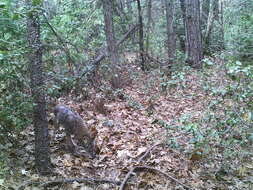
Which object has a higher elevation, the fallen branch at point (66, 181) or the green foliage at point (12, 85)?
the green foliage at point (12, 85)

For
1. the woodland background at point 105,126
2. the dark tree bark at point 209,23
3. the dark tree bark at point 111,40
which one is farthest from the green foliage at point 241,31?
the dark tree bark at point 111,40

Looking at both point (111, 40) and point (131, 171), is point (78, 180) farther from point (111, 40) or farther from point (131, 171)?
point (111, 40)

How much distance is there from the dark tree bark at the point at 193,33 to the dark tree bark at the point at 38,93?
6912 mm

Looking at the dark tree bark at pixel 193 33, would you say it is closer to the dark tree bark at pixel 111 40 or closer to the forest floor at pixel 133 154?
the dark tree bark at pixel 111 40

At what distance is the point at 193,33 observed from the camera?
10398 mm

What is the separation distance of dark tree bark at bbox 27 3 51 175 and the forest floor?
25 cm

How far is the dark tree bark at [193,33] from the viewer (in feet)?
33.6

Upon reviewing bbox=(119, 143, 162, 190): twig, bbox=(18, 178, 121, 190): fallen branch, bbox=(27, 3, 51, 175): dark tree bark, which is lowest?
bbox=(119, 143, 162, 190): twig

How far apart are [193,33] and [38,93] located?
24.4 feet

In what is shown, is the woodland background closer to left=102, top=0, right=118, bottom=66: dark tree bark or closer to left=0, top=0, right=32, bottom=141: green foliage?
left=0, top=0, right=32, bottom=141: green foliage

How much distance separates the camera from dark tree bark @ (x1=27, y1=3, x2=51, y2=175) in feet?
13.6

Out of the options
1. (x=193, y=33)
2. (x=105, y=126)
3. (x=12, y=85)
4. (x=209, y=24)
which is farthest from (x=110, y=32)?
(x=209, y=24)

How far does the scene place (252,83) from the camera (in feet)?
15.4

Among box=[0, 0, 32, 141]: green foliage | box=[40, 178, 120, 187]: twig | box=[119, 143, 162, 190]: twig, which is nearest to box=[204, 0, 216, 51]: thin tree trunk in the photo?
box=[119, 143, 162, 190]: twig
